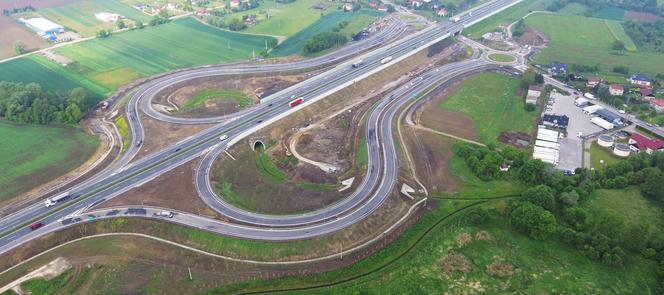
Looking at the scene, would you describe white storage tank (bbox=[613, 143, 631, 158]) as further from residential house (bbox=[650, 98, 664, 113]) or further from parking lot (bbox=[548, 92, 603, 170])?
residential house (bbox=[650, 98, 664, 113])

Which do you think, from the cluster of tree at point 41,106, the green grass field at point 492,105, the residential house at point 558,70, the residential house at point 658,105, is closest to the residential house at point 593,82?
the residential house at point 558,70

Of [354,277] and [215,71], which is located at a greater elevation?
[215,71]

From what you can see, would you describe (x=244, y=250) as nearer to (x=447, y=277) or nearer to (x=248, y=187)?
(x=248, y=187)

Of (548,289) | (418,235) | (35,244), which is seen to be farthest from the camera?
(418,235)

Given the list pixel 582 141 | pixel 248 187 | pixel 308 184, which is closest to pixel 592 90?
pixel 582 141

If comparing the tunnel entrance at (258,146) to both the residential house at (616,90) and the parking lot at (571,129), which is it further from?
the residential house at (616,90)

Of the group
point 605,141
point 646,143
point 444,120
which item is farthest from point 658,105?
point 444,120

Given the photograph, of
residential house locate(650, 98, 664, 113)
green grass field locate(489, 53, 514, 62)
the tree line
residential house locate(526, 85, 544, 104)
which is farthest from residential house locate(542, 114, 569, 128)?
green grass field locate(489, 53, 514, 62)

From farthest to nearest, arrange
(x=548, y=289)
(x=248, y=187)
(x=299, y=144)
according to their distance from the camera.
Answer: (x=299, y=144)
(x=248, y=187)
(x=548, y=289)
